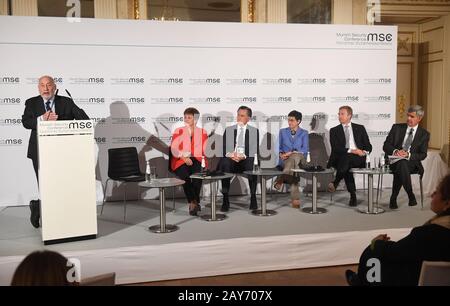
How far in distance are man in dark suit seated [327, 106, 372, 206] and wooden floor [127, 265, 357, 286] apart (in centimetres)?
188

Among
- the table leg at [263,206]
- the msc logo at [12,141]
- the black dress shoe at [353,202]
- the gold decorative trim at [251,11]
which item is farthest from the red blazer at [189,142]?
the gold decorative trim at [251,11]

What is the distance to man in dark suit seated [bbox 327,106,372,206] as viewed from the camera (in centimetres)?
569

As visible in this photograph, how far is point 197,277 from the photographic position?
153 inches

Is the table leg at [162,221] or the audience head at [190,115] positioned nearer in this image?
the table leg at [162,221]

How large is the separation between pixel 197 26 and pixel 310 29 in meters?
1.58

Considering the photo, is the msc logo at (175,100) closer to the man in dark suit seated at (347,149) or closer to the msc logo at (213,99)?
the msc logo at (213,99)

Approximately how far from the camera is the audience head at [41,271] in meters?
1.43

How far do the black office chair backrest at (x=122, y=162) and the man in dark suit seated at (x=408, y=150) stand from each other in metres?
3.08

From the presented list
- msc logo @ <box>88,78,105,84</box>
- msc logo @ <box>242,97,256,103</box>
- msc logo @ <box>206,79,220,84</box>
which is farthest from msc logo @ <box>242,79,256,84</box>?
msc logo @ <box>88,78,105,84</box>

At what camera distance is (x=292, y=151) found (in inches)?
224

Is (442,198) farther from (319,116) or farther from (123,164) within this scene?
(319,116)

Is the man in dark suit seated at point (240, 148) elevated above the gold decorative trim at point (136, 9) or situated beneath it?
situated beneath

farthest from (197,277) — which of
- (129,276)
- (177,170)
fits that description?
(177,170)
